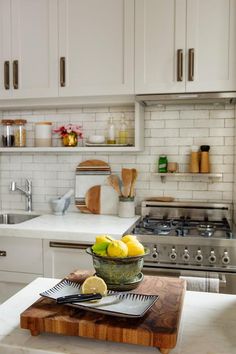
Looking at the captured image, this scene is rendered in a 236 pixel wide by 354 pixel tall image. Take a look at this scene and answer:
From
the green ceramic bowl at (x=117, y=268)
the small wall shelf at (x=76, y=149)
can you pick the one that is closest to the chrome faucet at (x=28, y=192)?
the small wall shelf at (x=76, y=149)

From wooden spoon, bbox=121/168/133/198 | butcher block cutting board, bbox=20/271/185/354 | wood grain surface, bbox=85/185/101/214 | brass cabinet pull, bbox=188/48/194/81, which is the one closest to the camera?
butcher block cutting board, bbox=20/271/185/354

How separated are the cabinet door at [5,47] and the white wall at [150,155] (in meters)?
0.40

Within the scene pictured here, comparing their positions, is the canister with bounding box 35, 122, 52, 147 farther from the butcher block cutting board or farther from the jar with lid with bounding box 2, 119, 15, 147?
the butcher block cutting board

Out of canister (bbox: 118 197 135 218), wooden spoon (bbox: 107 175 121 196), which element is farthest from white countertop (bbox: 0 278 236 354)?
wooden spoon (bbox: 107 175 121 196)

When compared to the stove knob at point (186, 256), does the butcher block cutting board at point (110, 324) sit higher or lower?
higher

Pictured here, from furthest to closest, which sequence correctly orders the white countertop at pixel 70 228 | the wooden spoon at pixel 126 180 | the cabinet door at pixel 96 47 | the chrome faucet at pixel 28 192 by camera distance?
the chrome faucet at pixel 28 192 → the wooden spoon at pixel 126 180 → the cabinet door at pixel 96 47 → the white countertop at pixel 70 228

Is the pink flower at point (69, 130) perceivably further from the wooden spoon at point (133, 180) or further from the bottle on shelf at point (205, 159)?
the bottle on shelf at point (205, 159)

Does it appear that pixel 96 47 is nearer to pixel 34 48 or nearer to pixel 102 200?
pixel 34 48

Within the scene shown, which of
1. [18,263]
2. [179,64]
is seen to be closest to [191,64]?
[179,64]

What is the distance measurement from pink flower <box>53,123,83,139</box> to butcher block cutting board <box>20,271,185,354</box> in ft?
6.33

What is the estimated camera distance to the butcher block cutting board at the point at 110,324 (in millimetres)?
913

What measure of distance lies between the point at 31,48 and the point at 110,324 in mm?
2249

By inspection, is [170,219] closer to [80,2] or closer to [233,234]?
[233,234]

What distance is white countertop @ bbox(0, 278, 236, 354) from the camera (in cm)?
93
